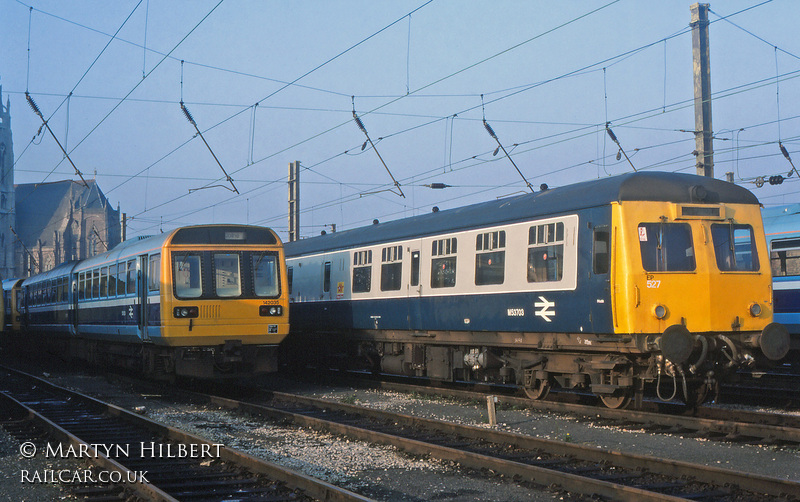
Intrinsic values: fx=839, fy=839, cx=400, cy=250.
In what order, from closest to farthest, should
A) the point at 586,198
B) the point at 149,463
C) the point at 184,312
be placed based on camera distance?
the point at 149,463
the point at 586,198
the point at 184,312

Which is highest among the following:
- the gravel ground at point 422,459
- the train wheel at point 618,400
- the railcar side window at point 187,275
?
the railcar side window at point 187,275

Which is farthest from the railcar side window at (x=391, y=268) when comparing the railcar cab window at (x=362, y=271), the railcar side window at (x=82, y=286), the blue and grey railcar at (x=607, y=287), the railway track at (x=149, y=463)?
the railcar side window at (x=82, y=286)

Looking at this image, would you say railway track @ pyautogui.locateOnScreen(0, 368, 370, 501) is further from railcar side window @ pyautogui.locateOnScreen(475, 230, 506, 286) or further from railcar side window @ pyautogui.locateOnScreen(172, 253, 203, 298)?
railcar side window @ pyautogui.locateOnScreen(475, 230, 506, 286)

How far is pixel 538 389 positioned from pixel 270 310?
17.5 feet

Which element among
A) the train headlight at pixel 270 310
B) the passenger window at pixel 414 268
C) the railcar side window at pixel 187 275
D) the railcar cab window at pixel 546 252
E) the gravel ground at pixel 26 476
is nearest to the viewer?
the gravel ground at pixel 26 476

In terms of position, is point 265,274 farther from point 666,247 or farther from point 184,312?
point 666,247

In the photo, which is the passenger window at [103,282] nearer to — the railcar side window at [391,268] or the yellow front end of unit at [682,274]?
the railcar side window at [391,268]

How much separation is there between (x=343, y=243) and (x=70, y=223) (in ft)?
355

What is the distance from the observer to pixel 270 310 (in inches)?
626

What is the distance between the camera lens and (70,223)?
118 m

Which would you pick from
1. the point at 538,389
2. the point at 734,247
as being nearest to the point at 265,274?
the point at 538,389

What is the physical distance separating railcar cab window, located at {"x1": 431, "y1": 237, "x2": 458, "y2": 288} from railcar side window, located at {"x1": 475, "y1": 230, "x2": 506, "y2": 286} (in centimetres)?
72

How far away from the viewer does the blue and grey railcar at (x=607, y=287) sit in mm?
11281

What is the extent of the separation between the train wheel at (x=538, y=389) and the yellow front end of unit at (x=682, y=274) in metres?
2.59
